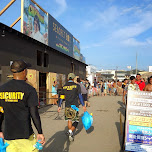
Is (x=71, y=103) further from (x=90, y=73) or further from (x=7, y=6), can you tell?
(x=90, y=73)

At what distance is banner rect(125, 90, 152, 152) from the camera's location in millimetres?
3912

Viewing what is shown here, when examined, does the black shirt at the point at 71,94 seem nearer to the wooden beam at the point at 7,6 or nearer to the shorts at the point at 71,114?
the shorts at the point at 71,114

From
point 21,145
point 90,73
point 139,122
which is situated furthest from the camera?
point 90,73

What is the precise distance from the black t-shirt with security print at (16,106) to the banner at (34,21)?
8284 mm

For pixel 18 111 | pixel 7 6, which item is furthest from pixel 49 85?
pixel 18 111

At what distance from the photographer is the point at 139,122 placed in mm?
3988

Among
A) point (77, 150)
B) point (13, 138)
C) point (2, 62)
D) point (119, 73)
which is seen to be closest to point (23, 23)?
point (2, 62)

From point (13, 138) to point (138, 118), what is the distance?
117 inches

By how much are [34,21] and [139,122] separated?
9.64 metres

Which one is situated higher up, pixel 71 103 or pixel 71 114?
pixel 71 103

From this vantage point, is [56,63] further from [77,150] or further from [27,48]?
[77,150]

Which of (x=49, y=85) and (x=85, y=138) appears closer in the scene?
(x=85, y=138)

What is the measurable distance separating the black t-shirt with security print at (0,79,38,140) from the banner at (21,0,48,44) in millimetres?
8284

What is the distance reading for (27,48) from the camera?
33.4 feet
